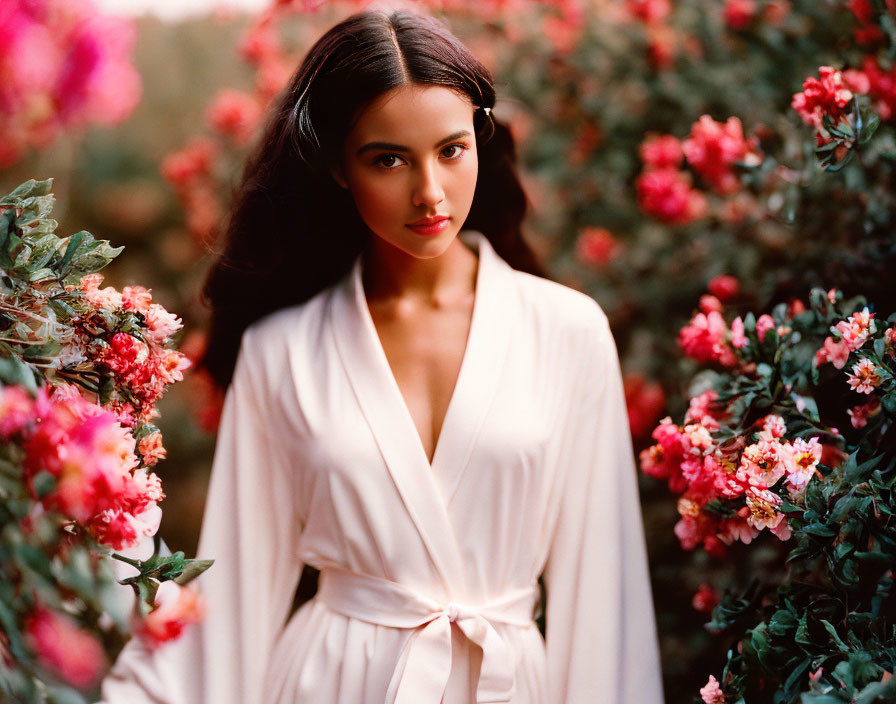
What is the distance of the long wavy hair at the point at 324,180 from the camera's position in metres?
1.64

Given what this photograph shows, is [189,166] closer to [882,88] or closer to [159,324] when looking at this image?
[159,324]

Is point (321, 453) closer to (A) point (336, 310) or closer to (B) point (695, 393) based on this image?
(A) point (336, 310)

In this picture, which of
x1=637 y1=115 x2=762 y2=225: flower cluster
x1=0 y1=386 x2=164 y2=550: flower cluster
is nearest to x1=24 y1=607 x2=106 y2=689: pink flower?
x1=0 y1=386 x2=164 y2=550: flower cluster

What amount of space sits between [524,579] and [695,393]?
51 cm

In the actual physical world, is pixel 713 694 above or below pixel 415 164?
below

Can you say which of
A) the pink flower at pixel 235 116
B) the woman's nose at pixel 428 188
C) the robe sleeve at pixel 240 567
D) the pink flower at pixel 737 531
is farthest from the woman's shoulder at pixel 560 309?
the pink flower at pixel 235 116

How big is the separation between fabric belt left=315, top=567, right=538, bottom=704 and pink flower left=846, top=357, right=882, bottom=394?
2.33 ft

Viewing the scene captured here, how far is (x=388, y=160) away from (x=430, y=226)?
0.44ft

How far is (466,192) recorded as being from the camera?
166cm

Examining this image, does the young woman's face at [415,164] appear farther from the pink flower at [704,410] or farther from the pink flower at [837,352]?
the pink flower at [837,352]

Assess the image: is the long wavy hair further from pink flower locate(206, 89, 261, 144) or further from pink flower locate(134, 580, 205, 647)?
pink flower locate(206, 89, 261, 144)

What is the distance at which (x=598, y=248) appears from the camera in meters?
2.84

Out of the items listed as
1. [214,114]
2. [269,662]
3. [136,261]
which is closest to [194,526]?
[136,261]

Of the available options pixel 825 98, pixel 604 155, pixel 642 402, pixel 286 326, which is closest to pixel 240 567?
pixel 286 326
